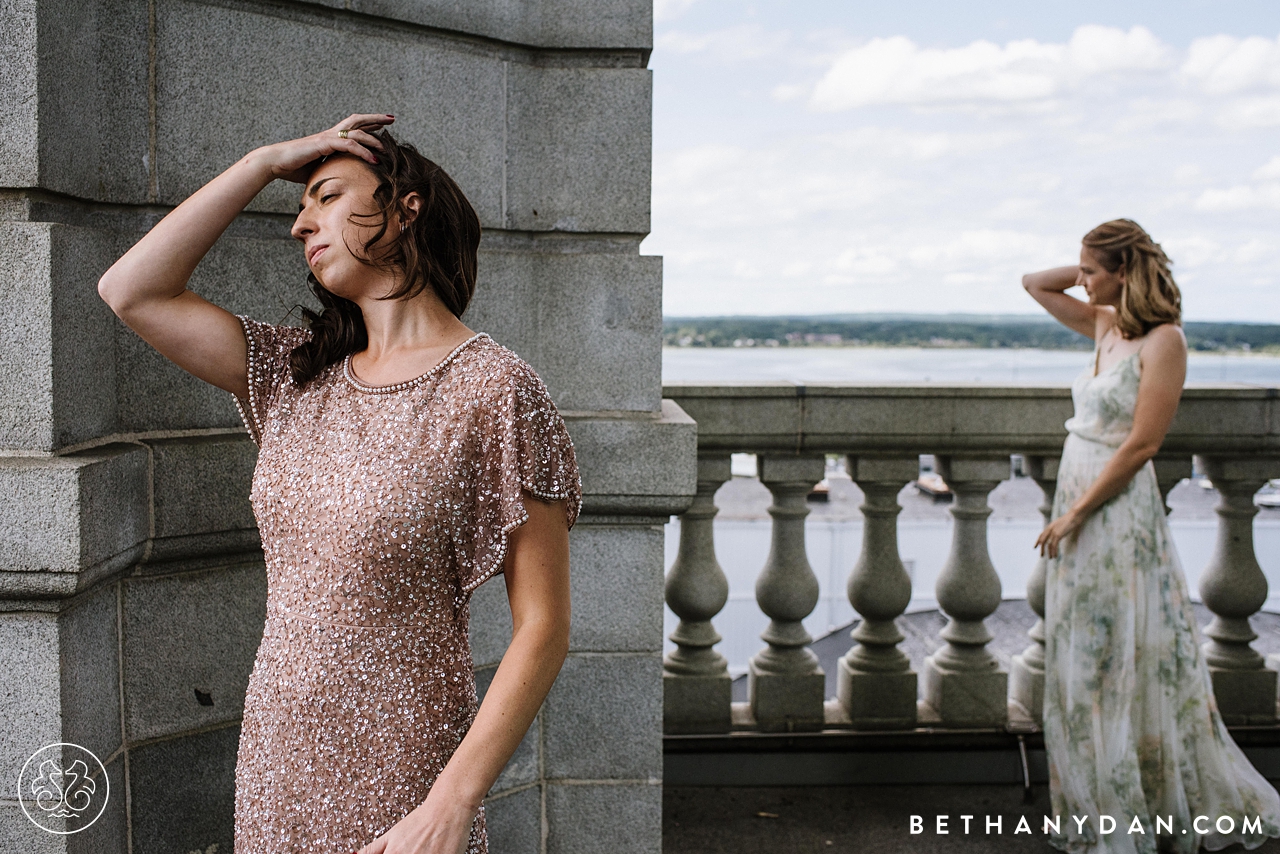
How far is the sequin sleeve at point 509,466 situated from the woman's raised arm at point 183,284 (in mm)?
539

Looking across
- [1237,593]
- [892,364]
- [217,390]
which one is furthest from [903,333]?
[217,390]

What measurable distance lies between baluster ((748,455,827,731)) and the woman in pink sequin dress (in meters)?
2.47

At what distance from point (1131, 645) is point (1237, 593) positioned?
2.99 feet

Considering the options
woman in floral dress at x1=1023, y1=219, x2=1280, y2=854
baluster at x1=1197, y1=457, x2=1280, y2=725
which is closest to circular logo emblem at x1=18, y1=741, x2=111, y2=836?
woman in floral dress at x1=1023, y1=219, x2=1280, y2=854

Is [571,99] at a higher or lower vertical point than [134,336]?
higher

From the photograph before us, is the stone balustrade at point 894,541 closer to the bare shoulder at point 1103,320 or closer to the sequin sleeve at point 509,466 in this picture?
the bare shoulder at point 1103,320

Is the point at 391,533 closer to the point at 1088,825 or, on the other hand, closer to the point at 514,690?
the point at 514,690

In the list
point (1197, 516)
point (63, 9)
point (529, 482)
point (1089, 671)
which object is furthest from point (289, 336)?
point (1197, 516)

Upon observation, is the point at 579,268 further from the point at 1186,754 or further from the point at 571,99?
the point at 1186,754

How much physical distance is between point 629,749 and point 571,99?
5.83 ft

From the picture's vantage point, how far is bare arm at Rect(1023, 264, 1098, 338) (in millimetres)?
4258

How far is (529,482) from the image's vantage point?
169 centimetres

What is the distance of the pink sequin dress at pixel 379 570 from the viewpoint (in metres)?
1.69

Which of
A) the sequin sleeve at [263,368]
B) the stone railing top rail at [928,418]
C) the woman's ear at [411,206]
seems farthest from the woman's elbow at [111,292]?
the stone railing top rail at [928,418]
